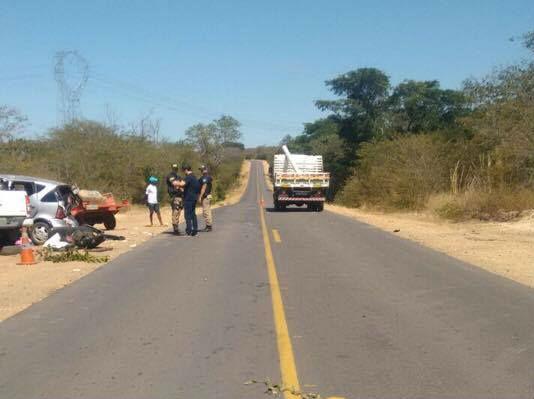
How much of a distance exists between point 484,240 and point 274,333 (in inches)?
493

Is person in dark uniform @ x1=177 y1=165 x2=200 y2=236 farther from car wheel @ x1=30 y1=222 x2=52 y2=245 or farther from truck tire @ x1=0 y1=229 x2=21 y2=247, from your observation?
truck tire @ x1=0 y1=229 x2=21 y2=247

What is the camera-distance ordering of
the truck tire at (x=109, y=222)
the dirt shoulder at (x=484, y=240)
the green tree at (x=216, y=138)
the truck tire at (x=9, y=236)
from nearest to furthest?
the dirt shoulder at (x=484, y=240) → the truck tire at (x=9, y=236) → the truck tire at (x=109, y=222) → the green tree at (x=216, y=138)

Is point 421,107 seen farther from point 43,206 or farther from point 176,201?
point 43,206

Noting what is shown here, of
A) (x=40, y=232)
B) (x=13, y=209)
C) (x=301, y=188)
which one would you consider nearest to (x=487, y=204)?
(x=301, y=188)

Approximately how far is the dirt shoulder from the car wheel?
953cm

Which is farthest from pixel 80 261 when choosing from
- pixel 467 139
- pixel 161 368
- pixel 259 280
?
pixel 467 139

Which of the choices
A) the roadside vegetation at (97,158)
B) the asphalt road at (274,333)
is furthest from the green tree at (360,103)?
the asphalt road at (274,333)

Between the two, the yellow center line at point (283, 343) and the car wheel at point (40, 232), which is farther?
the car wheel at point (40, 232)

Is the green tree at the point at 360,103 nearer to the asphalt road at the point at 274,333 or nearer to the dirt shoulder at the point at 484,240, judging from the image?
the dirt shoulder at the point at 484,240

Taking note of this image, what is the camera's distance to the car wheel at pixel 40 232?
16.7 m

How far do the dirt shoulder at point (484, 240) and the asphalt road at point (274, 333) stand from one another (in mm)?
1070

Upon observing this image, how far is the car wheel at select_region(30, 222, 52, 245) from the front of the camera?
16.7 metres

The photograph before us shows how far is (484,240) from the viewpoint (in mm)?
18438

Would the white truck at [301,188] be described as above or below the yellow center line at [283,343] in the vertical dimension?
above
